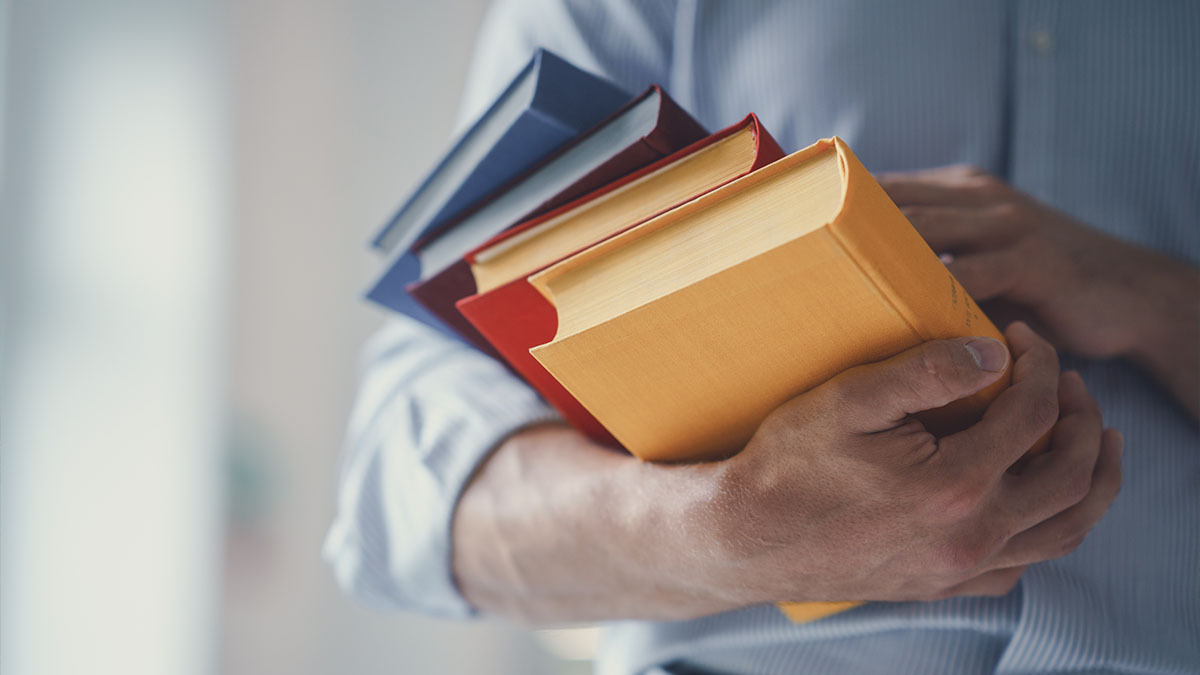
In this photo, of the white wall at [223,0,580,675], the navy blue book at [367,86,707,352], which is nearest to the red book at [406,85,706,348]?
the navy blue book at [367,86,707,352]

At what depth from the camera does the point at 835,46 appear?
61 centimetres

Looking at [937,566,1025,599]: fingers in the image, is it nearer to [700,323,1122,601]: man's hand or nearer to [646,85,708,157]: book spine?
[700,323,1122,601]: man's hand

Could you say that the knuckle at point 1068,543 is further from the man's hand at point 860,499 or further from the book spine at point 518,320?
the book spine at point 518,320

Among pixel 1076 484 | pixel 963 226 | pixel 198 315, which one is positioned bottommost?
pixel 198 315

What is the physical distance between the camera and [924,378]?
1.04 feet

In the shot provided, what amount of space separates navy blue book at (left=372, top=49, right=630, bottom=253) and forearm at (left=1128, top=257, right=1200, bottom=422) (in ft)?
1.25

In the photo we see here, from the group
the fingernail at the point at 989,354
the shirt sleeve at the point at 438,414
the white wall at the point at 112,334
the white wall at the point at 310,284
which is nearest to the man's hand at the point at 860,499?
the fingernail at the point at 989,354

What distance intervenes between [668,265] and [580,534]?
0.77 feet

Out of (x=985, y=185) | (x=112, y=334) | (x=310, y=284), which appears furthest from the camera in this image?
(x=310, y=284)

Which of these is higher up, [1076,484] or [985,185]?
[985,185]

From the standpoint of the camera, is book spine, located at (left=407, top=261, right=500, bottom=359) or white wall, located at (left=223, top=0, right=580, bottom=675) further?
white wall, located at (left=223, top=0, right=580, bottom=675)

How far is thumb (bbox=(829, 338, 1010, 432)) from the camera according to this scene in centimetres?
32

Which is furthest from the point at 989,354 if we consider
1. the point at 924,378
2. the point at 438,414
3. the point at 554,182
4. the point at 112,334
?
the point at 112,334

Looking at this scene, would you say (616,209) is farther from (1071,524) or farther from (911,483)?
(1071,524)
